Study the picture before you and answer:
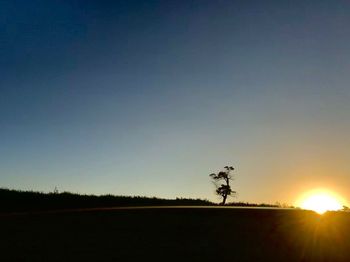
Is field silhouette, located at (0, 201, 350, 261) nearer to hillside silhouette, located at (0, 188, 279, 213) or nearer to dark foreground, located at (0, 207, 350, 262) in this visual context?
dark foreground, located at (0, 207, 350, 262)

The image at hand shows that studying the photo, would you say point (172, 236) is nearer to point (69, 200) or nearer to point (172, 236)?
point (172, 236)

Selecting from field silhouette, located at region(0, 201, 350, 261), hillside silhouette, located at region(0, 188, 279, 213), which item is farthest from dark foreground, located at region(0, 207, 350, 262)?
hillside silhouette, located at region(0, 188, 279, 213)

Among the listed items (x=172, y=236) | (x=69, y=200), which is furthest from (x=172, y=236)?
(x=69, y=200)

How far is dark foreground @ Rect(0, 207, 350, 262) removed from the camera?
5.07 meters

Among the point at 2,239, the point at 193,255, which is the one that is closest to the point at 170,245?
the point at 193,255

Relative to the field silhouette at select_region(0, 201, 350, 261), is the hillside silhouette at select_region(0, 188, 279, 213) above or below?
above

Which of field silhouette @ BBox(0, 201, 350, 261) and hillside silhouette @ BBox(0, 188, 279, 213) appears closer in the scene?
field silhouette @ BBox(0, 201, 350, 261)

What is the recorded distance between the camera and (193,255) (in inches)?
200

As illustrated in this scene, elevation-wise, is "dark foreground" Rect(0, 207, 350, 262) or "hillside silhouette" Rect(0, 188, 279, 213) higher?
"hillside silhouette" Rect(0, 188, 279, 213)

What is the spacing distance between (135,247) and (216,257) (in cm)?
71

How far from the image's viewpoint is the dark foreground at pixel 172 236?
5.07m

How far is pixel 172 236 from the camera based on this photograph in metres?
5.36

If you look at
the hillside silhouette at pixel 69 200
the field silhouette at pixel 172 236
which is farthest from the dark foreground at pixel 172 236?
the hillside silhouette at pixel 69 200

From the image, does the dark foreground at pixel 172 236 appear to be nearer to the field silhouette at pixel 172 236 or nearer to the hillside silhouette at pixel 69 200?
the field silhouette at pixel 172 236
